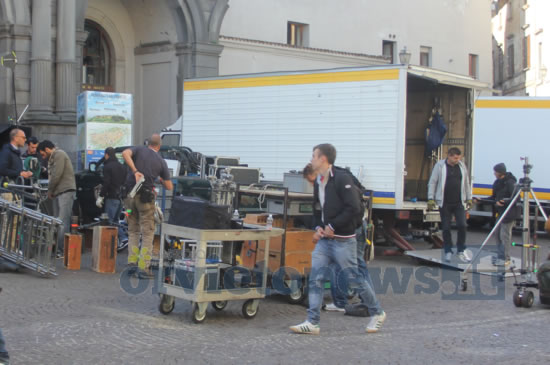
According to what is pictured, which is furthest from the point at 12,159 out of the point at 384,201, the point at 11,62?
the point at 11,62

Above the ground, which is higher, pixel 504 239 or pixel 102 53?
pixel 102 53

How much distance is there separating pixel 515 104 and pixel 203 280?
13.4 metres

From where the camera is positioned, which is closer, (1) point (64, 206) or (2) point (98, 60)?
(1) point (64, 206)

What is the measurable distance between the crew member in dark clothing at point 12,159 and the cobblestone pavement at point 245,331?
217 cm

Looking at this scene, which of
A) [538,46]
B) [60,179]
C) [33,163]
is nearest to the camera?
[60,179]

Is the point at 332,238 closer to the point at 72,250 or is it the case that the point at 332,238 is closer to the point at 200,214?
the point at 200,214

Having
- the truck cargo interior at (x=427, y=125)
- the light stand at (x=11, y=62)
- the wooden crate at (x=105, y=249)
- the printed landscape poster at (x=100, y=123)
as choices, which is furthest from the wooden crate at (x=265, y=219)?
the light stand at (x=11, y=62)

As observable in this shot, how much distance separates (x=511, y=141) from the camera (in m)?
19.1

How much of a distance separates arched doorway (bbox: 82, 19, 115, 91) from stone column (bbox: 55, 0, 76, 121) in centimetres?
594

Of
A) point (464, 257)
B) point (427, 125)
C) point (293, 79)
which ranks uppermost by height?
point (293, 79)

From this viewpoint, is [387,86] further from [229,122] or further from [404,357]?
[404,357]

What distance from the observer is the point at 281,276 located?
900 cm

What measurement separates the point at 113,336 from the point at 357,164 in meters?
7.12

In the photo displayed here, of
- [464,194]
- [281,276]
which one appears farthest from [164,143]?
[281,276]
